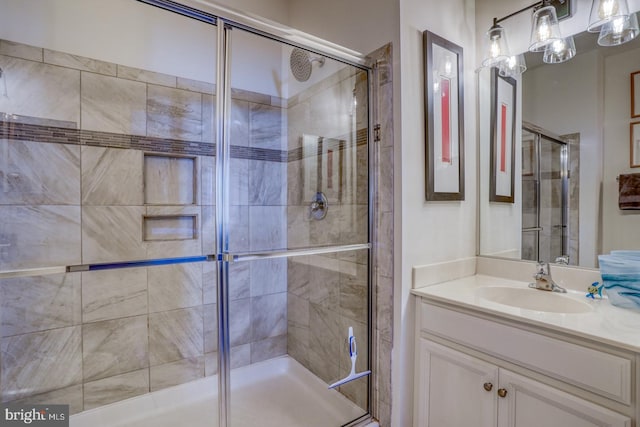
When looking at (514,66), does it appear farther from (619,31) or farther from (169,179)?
(169,179)

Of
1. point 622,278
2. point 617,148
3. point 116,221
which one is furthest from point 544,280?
point 116,221

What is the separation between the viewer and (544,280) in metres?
1.47

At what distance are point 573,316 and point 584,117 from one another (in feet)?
3.13

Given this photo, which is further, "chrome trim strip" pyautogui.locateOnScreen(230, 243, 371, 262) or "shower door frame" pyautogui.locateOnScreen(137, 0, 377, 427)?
"chrome trim strip" pyautogui.locateOnScreen(230, 243, 371, 262)

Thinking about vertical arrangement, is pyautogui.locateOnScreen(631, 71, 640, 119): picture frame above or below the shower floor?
above

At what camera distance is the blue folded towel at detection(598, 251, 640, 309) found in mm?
1190

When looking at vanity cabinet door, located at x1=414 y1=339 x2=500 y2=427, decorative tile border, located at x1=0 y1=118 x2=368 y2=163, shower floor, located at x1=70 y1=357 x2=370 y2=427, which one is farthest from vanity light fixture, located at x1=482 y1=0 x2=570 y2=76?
shower floor, located at x1=70 y1=357 x2=370 y2=427

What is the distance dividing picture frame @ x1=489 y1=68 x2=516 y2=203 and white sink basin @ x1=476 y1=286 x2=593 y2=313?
554mm

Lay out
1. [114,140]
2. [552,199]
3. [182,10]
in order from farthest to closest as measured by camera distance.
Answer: [114,140]
[552,199]
[182,10]

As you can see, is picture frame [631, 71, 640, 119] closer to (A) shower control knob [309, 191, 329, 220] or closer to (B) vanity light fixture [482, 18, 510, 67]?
(B) vanity light fixture [482, 18, 510, 67]

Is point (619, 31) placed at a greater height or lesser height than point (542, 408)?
greater

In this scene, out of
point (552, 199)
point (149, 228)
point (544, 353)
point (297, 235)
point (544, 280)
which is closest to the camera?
point (544, 353)

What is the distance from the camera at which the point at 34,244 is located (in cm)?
157

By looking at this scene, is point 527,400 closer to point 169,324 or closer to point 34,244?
point 169,324
